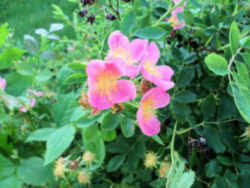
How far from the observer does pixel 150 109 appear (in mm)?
455

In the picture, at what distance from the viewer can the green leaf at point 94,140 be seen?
19.7 inches

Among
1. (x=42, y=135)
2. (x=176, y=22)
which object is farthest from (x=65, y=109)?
(x=176, y=22)

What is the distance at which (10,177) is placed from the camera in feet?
2.18

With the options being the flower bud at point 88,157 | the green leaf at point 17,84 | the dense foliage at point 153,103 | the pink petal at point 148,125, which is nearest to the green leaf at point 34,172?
the dense foliage at point 153,103

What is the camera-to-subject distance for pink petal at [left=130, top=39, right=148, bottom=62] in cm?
44

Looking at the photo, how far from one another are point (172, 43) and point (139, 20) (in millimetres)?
119

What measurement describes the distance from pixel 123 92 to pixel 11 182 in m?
0.41

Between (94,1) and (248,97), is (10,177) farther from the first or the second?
(248,97)

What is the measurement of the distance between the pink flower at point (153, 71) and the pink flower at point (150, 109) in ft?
0.04

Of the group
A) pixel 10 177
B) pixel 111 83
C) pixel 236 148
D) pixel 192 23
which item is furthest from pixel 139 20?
pixel 10 177

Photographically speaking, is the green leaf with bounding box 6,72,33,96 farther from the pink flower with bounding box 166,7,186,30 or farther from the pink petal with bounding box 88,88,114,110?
the pink flower with bounding box 166,7,186,30

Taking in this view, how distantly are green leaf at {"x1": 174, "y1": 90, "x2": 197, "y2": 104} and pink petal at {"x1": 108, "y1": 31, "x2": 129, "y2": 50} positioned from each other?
17 cm

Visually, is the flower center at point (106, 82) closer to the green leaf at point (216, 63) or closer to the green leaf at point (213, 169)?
the green leaf at point (216, 63)

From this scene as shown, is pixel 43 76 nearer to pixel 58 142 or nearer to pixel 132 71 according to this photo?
pixel 58 142
